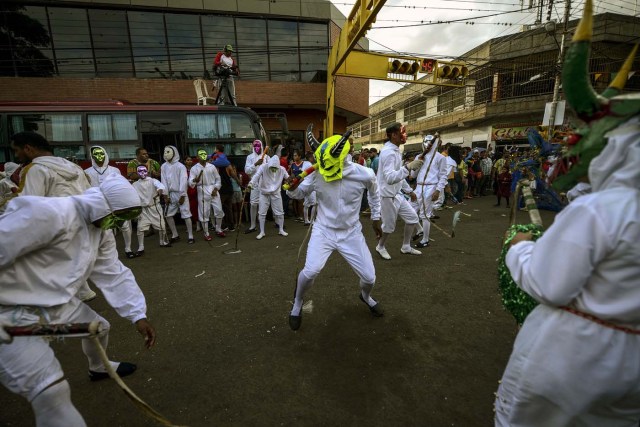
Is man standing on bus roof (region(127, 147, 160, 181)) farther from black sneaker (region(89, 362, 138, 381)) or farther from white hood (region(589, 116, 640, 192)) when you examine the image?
white hood (region(589, 116, 640, 192))

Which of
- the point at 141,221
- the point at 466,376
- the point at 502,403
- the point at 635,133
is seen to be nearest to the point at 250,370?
the point at 466,376

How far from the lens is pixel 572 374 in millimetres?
1115

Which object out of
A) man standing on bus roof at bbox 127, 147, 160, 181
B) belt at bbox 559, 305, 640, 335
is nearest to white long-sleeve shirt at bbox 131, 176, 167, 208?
man standing on bus roof at bbox 127, 147, 160, 181

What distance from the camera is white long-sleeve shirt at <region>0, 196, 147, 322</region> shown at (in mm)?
1491

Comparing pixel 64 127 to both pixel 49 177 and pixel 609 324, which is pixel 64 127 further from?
pixel 609 324

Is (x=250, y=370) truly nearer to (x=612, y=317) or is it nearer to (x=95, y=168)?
(x=612, y=317)

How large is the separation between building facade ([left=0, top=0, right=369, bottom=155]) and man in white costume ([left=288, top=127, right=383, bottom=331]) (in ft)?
32.1

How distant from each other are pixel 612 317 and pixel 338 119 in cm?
1927

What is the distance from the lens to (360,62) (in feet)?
36.1

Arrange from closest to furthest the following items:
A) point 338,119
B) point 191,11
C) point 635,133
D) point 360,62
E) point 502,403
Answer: point 635,133 < point 502,403 < point 360,62 < point 191,11 < point 338,119

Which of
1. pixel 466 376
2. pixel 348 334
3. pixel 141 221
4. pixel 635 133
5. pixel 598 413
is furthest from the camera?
pixel 141 221

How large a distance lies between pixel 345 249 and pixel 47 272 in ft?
7.60

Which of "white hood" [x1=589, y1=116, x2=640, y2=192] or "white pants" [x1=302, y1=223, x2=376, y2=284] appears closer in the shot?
"white hood" [x1=589, y1=116, x2=640, y2=192]

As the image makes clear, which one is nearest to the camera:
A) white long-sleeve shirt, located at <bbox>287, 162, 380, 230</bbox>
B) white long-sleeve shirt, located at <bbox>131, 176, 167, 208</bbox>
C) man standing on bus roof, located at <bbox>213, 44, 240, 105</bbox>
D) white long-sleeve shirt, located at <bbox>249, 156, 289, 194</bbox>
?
white long-sleeve shirt, located at <bbox>287, 162, 380, 230</bbox>
